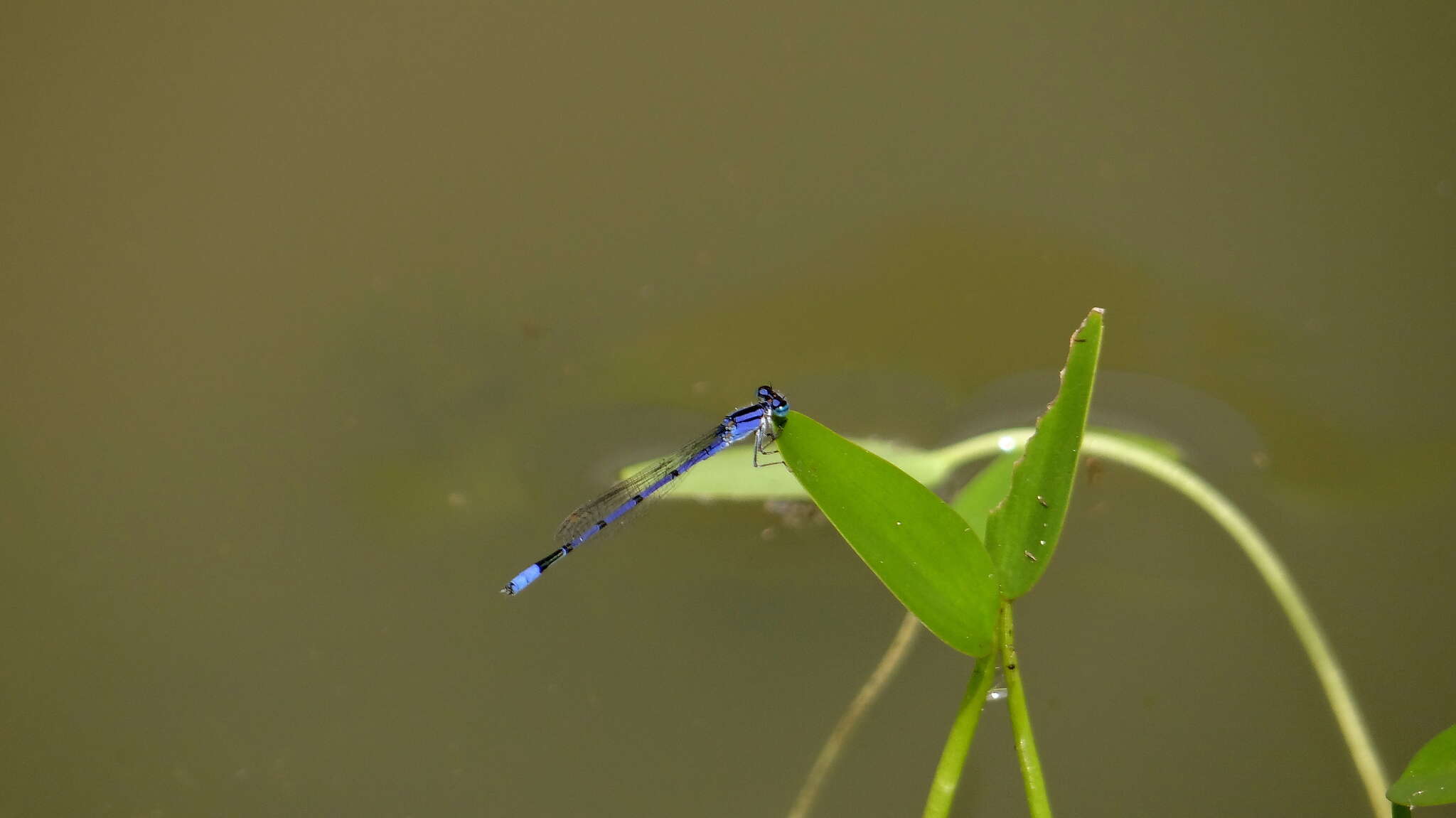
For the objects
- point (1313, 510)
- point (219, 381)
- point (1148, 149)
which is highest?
point (219, 381)

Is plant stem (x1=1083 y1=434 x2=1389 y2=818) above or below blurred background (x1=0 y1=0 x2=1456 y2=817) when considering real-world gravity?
below

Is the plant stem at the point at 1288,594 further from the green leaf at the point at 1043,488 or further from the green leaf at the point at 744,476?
the green leaf at the point at 1043,488

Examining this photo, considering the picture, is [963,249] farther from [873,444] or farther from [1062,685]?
[1062,685]

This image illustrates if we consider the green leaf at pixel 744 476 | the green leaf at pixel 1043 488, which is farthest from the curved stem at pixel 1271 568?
the green leaf at pixel 1043 488

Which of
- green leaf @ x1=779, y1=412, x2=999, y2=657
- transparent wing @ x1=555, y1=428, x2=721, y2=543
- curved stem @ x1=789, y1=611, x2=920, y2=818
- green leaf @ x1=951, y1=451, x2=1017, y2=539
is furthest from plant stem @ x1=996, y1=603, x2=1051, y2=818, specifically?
transparent wing @ x1=555, y1=428, x2=721, y2=543

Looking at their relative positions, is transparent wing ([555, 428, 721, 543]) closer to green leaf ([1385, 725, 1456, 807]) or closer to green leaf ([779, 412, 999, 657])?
green leaf ([779, 412, 999, 657])

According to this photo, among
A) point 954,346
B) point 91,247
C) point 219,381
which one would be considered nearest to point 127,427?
point 219,381

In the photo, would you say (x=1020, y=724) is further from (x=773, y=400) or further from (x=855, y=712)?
(x=773, y=400)
